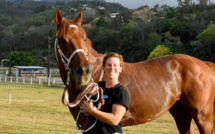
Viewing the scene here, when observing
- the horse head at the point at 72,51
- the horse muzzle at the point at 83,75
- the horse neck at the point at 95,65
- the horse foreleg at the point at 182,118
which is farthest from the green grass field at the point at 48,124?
the horse muzzle at the point at 83,75

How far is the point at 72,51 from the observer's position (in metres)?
3.41

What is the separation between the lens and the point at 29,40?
313 feet

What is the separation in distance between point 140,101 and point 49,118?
21.0 feet

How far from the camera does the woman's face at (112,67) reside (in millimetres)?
2420

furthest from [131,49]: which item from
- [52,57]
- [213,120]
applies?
[213,120]

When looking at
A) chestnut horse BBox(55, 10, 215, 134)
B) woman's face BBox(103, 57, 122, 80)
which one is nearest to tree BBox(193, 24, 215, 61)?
chestnut horse BBox(55, 10, 215, 134)

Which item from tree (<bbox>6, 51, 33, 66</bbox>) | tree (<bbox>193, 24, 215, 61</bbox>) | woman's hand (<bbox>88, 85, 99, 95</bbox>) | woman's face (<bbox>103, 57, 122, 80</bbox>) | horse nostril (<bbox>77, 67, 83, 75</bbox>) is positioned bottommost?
tree (<bbox>6, 51, 33, 66</bbox>)

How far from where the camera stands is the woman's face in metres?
2.42

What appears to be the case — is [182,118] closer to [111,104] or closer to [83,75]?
[83,75]

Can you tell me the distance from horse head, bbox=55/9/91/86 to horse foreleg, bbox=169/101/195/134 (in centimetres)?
228

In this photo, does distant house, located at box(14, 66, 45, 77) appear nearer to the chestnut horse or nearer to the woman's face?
the chestnut horse

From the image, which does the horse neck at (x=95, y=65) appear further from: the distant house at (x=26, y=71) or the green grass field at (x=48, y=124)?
the distant house at (x=26, y=71)

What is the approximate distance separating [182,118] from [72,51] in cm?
264

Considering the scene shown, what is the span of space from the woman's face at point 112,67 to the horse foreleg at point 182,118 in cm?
271
